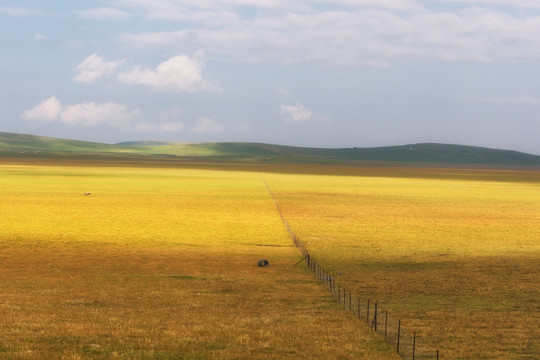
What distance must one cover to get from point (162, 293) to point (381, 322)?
24.7ft

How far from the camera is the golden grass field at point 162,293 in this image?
1505 cm

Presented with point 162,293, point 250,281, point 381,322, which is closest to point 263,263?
point 250,281

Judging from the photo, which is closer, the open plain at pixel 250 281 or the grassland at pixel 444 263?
the open plain at pixel 250 281

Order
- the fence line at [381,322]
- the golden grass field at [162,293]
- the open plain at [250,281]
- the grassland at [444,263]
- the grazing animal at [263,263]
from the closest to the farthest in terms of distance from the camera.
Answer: the golden grass field at [162,293] < the fence line at [381,322] < the open plain at [250,281] < the grassland at [444,263] < the grazing animal at [263,263]

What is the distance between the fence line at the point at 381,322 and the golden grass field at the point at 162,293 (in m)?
0.37

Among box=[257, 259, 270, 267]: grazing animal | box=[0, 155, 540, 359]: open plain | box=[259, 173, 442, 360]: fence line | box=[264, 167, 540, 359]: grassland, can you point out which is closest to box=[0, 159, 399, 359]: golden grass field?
box=[0, 155, 540, 359]: open plain

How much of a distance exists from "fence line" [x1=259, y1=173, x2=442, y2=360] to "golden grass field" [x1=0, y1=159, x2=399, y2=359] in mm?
370

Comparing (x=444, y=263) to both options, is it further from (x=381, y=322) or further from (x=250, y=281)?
(x=381, y=322)

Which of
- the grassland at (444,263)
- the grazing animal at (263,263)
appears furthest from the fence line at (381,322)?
the grazing animal at (263,263)

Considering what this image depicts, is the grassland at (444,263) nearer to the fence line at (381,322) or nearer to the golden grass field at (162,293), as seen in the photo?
the fence line at (381,322)

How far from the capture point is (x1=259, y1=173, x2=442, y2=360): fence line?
1527cm

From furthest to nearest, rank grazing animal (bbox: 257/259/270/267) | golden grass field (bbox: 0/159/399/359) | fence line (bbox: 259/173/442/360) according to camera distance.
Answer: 1. grazing animal (bbox: 257/259/270/267)
2. fence line (bbox: 259/173/442/360)
3. golden grass field (bbox: 0/159/399/359)

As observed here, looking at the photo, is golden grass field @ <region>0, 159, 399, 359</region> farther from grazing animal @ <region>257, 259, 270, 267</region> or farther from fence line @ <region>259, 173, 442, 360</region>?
fence line @ <region>259, 173, 442, 360</region>

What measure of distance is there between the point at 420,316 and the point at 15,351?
35.3 feet
